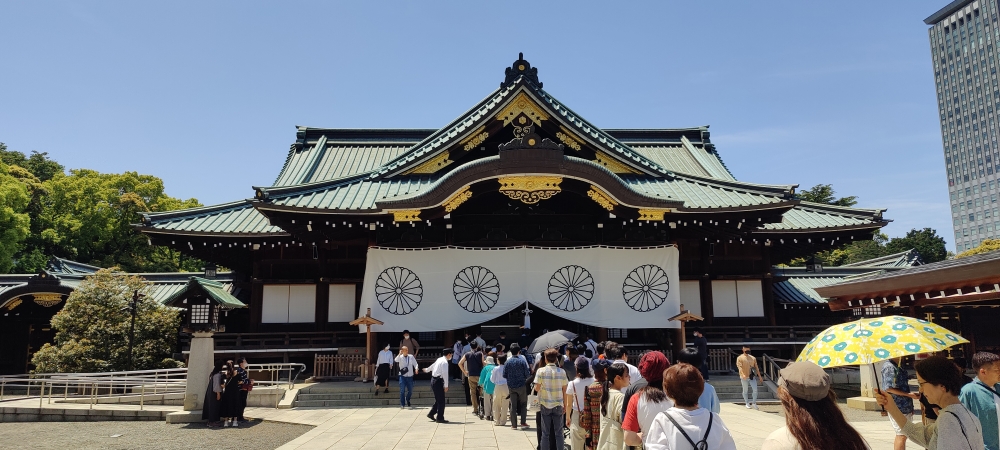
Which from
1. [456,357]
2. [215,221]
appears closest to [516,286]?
[456,357]

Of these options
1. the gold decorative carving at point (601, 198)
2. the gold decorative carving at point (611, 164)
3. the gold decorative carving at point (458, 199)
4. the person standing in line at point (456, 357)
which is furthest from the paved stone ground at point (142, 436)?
the gold decorative carving at point (611, 164)

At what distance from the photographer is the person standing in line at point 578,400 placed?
22.9 ft

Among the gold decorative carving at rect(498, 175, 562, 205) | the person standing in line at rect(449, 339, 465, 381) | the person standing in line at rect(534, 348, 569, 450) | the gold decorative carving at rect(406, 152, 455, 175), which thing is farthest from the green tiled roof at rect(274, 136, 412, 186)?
the person standing in line at rect(534, 348, 569, 450)

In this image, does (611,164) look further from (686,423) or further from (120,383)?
(686,423)

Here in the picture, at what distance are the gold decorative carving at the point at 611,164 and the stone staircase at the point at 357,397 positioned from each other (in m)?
7.58

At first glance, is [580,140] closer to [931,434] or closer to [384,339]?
[384,339]

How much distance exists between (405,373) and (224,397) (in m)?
3.48

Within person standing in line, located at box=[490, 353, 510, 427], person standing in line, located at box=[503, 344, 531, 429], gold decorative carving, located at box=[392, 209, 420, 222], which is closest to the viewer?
person standing in line, located at box=[503, 344, 531, 429]

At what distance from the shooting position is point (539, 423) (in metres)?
8.27

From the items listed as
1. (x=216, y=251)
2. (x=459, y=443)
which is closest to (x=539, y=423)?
(x=459, y=443)

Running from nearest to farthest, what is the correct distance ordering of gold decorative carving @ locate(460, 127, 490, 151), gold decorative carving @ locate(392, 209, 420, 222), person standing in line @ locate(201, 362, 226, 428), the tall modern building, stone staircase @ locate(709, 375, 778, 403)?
person standing in line @ locate(201, 362, 226, 428) → stone staircase @ locate(709, 375, 778, 403) → gold decorative carving @ locate(392, 209, 420, 222) → gold decorative carving @ locate(460, 127, 490, 151) → the tall modern building

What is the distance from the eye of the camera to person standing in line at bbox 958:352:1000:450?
4512 millimetres

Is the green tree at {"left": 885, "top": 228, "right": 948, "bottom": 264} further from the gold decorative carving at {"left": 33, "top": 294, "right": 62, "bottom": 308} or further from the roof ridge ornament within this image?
the gold decorative carving at {"left": 33, "top": 294, "right": 62, "bottom": 308}

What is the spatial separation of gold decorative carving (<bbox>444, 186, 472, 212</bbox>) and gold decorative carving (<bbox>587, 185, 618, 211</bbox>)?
3.09 m
